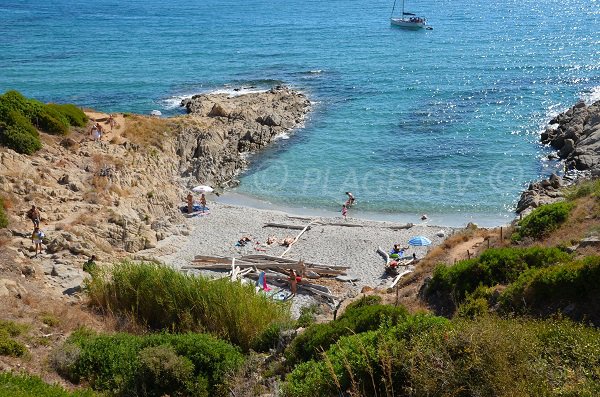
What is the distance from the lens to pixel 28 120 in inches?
1390

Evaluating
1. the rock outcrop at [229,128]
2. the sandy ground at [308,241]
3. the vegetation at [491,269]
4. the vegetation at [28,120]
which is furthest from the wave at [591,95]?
the vegetation at [28,120]

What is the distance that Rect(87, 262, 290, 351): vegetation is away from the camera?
1862 cm

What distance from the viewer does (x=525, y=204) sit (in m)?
33.9

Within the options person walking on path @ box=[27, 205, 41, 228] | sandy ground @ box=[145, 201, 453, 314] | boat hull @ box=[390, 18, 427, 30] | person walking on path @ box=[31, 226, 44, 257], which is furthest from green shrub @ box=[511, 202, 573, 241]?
boat hull @ box=[390, 18, 427, 30]

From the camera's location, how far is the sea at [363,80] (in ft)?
131

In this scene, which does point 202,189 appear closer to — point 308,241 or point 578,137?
point 308,241

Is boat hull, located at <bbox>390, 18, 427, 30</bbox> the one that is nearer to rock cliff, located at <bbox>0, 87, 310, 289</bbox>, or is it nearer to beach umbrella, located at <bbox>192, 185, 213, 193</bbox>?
rock cliff, located at <bbox>0, 87, 310, 289</bbox>

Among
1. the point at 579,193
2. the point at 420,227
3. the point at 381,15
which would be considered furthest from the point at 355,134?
the point at 381,15

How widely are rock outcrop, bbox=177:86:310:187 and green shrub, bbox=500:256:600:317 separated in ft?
89.0

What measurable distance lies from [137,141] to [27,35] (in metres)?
59.4

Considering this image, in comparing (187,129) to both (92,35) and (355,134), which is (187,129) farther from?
(92,35)

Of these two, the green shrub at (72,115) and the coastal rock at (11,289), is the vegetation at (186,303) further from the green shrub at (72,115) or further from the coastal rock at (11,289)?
the green shrub at (72,115)

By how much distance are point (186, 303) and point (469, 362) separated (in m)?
12.0

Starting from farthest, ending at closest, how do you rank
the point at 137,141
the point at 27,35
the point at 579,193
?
the point at 27,35, the point at 137,141, the point at 579,193
